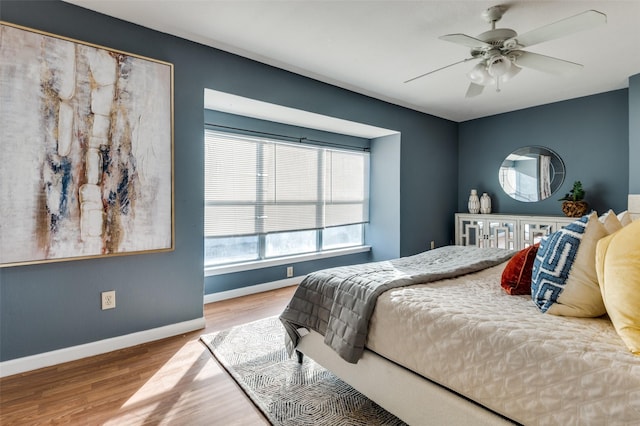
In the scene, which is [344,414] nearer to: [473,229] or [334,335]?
[334,335]

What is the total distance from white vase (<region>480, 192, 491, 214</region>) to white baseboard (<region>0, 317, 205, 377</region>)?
14.1 feet

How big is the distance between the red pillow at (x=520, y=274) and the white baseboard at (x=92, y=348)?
7.83 feet

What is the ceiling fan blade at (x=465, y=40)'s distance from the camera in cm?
206

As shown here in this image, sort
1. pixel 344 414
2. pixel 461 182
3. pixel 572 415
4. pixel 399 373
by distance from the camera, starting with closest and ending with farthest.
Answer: pixel 572 415, pixel 399 373, pixel 344 414, pixel 461 182

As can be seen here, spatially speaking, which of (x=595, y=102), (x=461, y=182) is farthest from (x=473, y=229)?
(x=595, y=102)

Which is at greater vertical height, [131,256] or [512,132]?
[512,132]

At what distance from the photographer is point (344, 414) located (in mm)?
1710

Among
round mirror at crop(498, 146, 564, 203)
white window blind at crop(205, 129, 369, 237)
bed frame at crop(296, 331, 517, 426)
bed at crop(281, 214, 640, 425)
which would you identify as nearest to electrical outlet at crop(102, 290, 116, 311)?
white window blind at crop(205, 129, 369, 237)

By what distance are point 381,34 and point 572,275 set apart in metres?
2.21

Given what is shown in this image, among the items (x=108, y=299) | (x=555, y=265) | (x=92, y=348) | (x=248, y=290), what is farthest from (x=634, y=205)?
(x=92, y=348)

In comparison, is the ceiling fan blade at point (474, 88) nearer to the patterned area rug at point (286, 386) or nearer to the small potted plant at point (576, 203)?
the small potted plant at point (576, 203)

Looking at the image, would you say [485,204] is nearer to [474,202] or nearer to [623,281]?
[474,202]

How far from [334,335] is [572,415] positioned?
103 centimetres

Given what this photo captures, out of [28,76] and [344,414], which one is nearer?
[344,414]
